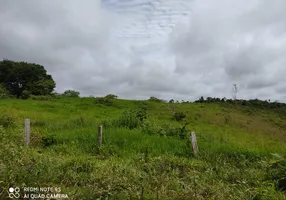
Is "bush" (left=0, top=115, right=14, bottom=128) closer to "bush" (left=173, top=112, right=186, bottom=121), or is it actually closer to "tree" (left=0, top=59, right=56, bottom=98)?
"bush" (left=173, top=112, right=186, bottom=121)

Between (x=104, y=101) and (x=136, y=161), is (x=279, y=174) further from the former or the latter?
(x=104, y=101)

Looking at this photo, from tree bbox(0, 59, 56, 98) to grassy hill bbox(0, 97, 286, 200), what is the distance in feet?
62.0

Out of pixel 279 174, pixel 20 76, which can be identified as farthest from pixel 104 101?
pixel 279 174

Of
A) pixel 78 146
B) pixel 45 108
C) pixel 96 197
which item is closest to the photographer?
pixel 96 197

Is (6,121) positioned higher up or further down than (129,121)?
further down

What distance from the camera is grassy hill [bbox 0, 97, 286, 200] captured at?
458 centimetres

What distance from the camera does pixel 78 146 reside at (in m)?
11.5

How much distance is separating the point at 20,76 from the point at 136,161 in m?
40.5

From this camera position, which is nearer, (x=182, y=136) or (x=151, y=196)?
(x=151, y=196)

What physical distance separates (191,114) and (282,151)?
16554mm

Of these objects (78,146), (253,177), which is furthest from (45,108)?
(253,177)

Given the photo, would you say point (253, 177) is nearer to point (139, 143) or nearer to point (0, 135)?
point (139, 143)

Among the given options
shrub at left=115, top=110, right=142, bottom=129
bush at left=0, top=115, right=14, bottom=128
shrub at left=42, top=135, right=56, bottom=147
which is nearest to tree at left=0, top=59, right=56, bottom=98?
bush at left=0, top=115, right=14, bottom=128

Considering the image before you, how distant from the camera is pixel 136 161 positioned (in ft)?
27.4
